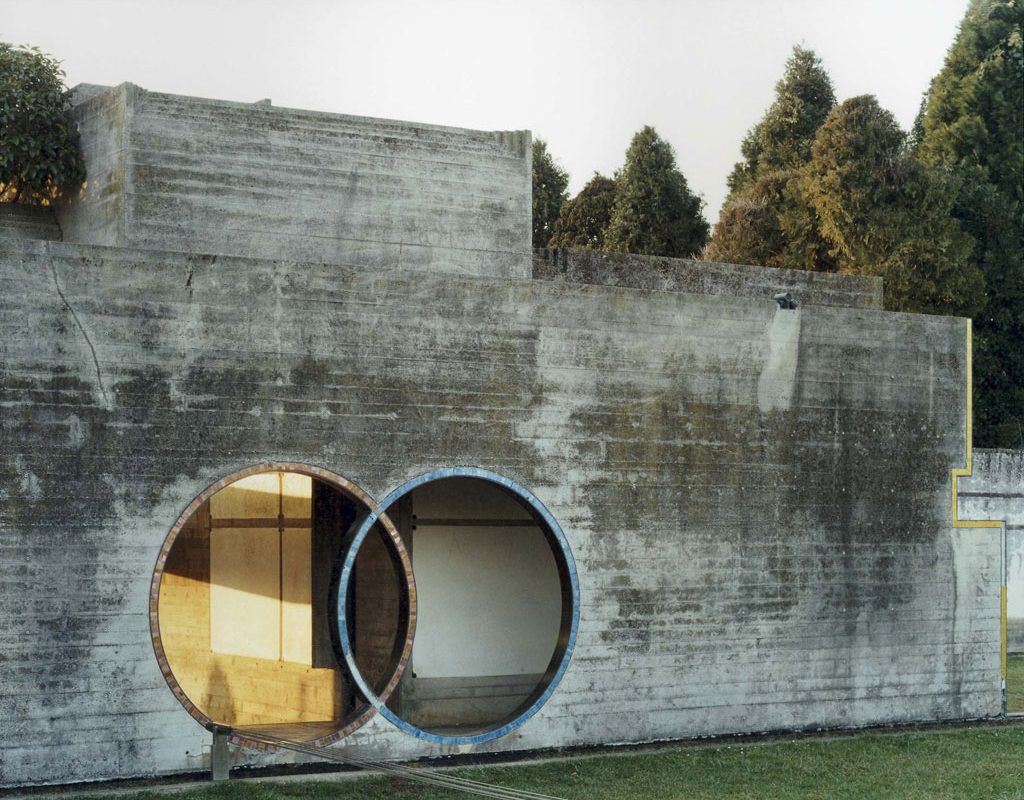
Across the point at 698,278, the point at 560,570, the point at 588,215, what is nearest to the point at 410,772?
the point at 560,570

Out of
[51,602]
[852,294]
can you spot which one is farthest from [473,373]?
[852,294]

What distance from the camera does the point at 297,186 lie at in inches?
484

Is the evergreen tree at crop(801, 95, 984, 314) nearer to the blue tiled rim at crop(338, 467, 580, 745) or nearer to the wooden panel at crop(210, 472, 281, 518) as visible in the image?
the wooden panel at crop(210, 472, 281, 518)

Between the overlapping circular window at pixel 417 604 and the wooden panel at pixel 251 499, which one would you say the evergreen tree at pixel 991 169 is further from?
the wooden panel at pixel 251 499

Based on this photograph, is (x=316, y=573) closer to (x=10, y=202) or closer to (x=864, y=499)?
(x=10, y=202)

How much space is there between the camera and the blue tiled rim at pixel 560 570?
11539 millimetres

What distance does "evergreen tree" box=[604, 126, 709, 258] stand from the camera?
117 feet

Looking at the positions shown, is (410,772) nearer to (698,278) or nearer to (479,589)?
(479,589)

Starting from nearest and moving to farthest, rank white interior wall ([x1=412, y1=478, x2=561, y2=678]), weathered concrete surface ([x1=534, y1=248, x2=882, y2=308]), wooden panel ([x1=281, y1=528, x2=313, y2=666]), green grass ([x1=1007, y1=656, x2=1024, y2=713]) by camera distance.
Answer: weathered concrete surface ([x1=534, y1=248, x2=882, y2=308]) → white interior wall ([x1=412, y1=478, x2=561, y2=678]) → wooden panel ([x1=281, y1=528, x2=313, y2=666]) → green grass ([x1=1007, y1=656, x2=1024, y2=713])

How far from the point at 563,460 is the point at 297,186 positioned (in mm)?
3082

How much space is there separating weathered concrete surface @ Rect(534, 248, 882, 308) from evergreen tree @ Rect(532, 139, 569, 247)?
960 inches

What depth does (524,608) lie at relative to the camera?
14273 millimetres

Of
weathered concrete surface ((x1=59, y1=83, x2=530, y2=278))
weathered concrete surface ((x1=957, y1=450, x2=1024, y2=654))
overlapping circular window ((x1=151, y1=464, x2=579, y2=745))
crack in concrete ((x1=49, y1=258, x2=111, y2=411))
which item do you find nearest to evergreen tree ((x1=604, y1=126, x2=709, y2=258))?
weathered concrete surface ((x1=957, y1=450, x2=1024, y2=654))

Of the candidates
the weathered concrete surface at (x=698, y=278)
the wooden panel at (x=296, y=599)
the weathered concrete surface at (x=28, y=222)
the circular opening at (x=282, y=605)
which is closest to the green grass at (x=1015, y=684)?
the weathered concrete surface at (x=698, y=278)
